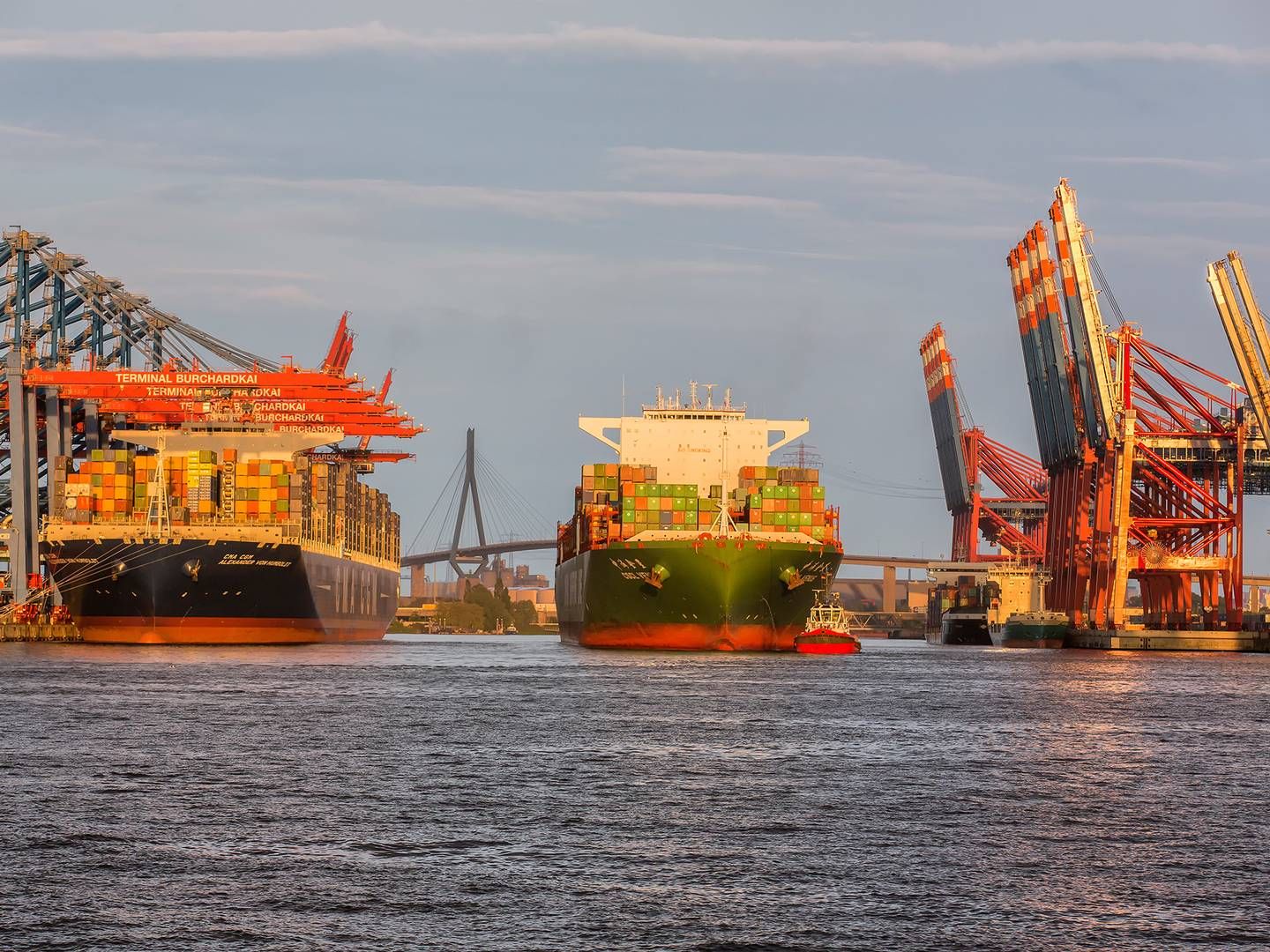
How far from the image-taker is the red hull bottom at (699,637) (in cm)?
8181

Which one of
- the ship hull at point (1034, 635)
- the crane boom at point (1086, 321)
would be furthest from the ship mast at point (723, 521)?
the ship hull at point (1034, 635)

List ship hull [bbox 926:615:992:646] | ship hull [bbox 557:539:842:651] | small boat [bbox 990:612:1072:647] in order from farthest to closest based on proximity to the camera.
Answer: ship hull [bbox 926:615:992:646] < small boat [bbox 990:612:1072:647] < ship hull [bbox 557:539:842:651]

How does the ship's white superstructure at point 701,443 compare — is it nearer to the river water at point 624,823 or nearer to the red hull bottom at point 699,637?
the red hull bottom at point 699,637

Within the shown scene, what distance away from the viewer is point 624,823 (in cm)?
2548

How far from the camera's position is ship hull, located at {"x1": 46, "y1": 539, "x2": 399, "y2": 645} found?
8594cm

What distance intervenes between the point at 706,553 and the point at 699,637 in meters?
4.41

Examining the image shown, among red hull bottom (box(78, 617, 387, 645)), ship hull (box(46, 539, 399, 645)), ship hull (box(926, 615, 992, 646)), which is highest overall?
ship hull (box(46, 539, 399, 645))

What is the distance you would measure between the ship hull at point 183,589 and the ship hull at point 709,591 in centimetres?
1657

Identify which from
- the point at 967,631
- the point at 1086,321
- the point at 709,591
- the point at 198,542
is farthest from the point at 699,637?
the point at 967,631

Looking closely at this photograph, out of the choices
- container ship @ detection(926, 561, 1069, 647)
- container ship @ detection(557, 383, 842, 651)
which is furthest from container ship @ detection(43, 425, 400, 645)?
container ship @ detection(926, 561, 1069, 647)

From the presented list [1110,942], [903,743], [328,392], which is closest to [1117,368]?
[328,392]

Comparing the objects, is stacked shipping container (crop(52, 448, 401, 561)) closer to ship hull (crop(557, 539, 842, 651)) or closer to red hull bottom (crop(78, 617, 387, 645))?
red hull bottom (crop(78, 617, 387, 645))

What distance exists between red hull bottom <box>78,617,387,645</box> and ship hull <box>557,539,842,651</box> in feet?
57.5

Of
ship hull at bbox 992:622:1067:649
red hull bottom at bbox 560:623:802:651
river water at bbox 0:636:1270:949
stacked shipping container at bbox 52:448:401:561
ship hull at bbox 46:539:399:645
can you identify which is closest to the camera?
river water at bbox 0:636:1270:949
